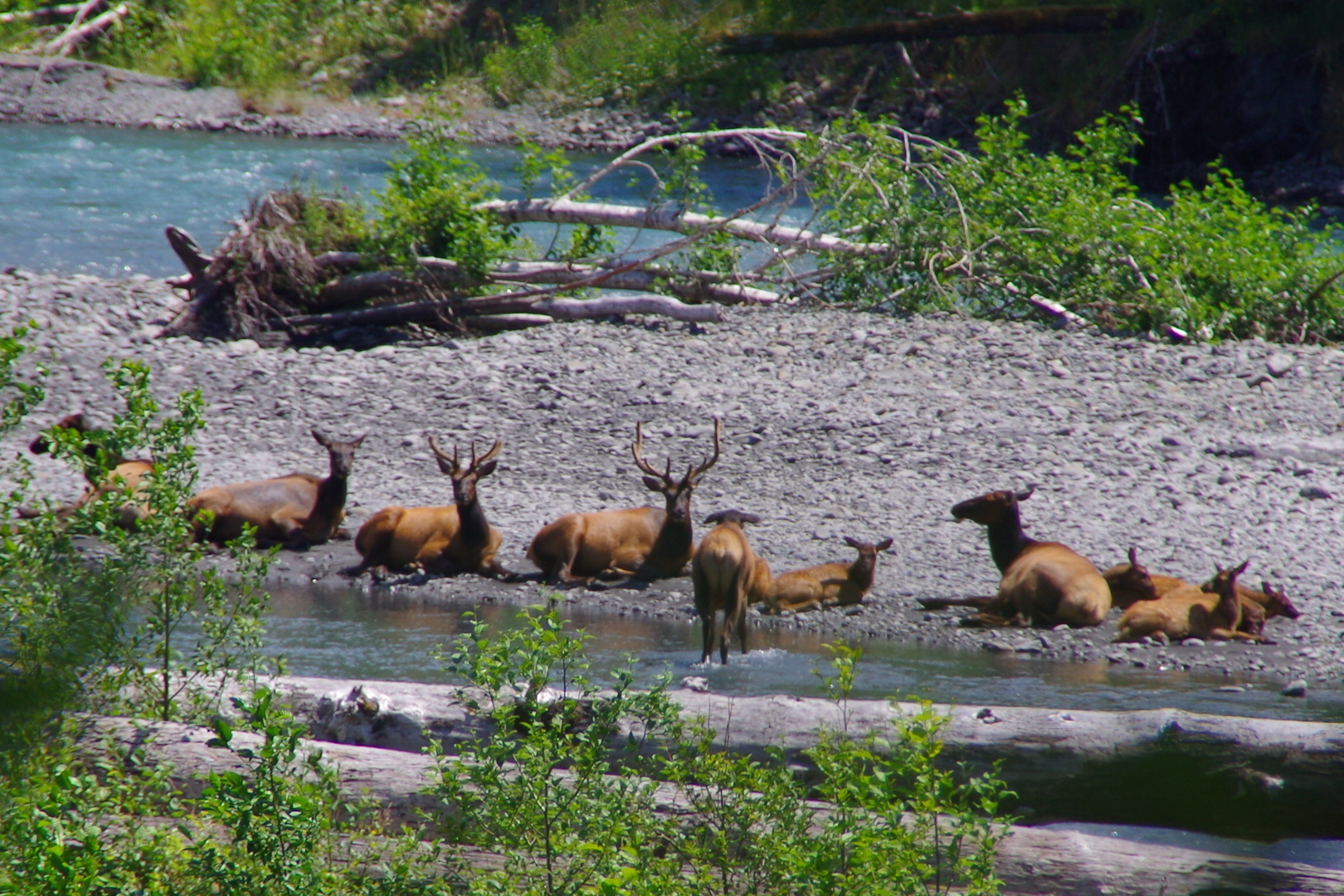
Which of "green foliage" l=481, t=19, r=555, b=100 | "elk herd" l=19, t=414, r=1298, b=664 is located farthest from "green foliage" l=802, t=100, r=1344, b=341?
"elk herd" l=19, t=414, r=1298, b=664

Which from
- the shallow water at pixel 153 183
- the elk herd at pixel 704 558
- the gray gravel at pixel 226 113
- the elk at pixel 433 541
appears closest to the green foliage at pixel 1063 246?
the shallow water at pixel 153 183

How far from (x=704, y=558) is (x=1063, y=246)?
8.76 meters

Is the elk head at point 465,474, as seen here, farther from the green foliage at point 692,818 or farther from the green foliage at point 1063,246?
the green foliage at point 1063,246

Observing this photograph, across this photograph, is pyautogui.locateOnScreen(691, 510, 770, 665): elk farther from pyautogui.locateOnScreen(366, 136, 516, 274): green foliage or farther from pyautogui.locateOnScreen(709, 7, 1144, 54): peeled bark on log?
pyautogui.locateOnScreen(709, 7, 1144, 54): peeled bark on log

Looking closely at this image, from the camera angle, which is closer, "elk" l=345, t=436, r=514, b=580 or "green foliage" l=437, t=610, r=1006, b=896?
"green foliage" l=437, t=610, r=1006, b=896

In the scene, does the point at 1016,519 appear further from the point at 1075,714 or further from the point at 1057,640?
the point at 1075,714

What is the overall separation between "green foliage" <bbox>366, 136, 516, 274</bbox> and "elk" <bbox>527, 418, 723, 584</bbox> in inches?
237

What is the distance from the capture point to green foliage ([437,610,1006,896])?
3.71 metres

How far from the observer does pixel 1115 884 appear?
13.3ft

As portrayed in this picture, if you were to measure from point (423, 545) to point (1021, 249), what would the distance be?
854 cm

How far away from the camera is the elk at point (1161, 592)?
8727 mm

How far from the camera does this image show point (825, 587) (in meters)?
9.30

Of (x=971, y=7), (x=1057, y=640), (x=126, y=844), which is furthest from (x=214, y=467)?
(x=971, y=7)

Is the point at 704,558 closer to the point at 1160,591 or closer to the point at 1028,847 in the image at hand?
the point at 1160,591
